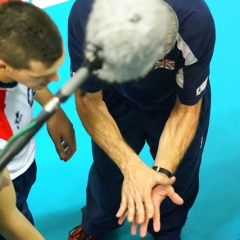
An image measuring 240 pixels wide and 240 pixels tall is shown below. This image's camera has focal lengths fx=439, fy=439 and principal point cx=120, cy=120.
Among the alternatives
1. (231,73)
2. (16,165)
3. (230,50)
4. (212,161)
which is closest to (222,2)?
(230,50)

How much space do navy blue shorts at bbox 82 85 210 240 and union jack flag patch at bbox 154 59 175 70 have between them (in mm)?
198

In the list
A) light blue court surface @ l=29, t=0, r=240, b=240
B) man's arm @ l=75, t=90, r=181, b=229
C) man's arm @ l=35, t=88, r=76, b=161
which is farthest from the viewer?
light blue court surface @ l=29, t=0, r=240, b=240

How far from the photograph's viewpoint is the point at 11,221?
1.00m

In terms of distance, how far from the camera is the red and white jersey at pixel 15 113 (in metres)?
0.96

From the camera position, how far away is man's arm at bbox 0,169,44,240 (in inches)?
37.4

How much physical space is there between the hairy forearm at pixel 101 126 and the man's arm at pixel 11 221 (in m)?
0.29

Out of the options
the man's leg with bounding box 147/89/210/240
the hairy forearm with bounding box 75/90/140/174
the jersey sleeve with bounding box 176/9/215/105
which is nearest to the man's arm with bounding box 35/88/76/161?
the hairy forearm with bounding box 75/90/140/174

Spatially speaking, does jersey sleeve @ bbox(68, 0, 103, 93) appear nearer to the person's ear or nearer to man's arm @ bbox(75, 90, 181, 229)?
man's arm @ bbox(75, 90, 181, 229)

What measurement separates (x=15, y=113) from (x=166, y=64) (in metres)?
0.40

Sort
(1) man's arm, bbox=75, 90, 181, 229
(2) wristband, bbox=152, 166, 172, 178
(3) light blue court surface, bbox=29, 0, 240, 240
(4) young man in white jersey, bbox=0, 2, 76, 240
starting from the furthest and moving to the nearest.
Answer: (3) light blue court surface, bbox=29, 0, 240, 240
(2) wristband, bbox=152, 166, 172, 178
(1) man's arm, bbox=75, 90, 181, 229
(4) young man in white jersey, bbox=0, 2, 76, 240

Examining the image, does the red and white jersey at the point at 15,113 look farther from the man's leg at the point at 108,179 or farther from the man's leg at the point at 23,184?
the man's leg at the point at 108,179

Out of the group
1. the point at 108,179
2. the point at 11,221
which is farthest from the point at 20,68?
the point at 108,179

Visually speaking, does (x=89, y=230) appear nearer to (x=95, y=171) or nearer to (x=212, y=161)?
(x=95, y=171)

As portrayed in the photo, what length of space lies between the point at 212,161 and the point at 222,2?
1045 mm
